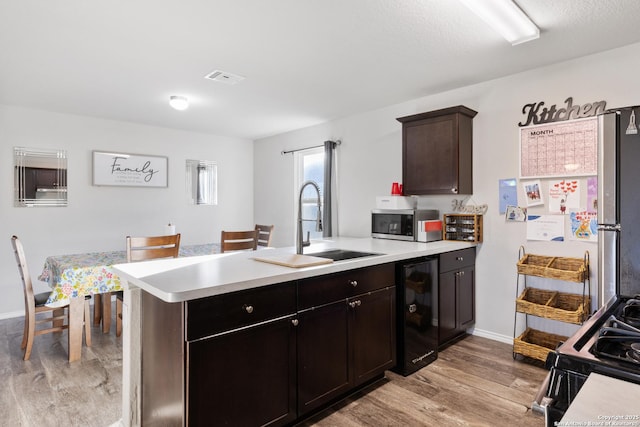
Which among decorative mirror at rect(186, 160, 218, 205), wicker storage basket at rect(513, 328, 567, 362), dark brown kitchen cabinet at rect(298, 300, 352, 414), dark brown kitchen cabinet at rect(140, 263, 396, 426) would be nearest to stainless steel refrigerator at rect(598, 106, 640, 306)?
wicker storage basket at rect(513, 328, 567, 362)

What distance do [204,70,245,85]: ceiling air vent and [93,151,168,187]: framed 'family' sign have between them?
2.24 metres

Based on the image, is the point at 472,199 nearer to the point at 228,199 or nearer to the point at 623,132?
the point at 623,132

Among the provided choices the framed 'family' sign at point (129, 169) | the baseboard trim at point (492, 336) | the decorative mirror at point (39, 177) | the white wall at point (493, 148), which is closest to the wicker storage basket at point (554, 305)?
the white wall at point (493, 148)

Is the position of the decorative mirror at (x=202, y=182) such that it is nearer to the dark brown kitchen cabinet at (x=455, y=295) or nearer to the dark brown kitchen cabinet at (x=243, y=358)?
the dark brown kitchen cabinet at (x=455, y=295)

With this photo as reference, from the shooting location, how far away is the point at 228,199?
5750mm

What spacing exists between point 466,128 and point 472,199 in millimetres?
646

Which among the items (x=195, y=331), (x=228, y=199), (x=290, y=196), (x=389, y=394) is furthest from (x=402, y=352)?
(x=228, y=199)

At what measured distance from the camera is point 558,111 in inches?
110

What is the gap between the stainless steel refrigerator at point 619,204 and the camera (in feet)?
5.75

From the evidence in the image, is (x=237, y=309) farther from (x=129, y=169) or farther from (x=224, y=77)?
(x=129, y=169)

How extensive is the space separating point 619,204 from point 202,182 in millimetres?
4925

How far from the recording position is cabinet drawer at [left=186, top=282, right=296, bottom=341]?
1.47 m

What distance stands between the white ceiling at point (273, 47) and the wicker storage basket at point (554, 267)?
1.54 m

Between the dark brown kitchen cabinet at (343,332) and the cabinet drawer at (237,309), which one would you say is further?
the dark brown kitchen cabinet at (343,332)
